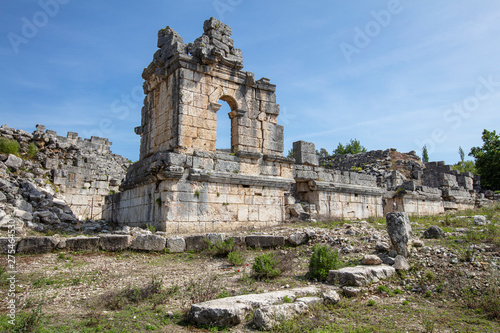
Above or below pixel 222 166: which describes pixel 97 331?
below

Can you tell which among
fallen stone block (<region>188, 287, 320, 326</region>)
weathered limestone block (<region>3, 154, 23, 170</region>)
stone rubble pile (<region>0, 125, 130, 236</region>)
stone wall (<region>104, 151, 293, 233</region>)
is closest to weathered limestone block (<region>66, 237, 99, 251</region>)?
stone wall (<region>104, 151, 293, 233</region>)

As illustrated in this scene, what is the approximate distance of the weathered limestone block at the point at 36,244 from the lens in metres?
6.88

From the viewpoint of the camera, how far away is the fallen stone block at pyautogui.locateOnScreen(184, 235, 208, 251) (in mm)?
8180

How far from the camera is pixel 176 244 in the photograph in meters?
8.03

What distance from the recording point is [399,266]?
6.33m

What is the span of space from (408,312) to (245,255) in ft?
12.8

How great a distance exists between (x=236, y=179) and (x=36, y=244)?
5468 mm

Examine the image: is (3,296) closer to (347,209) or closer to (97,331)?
(97,331)

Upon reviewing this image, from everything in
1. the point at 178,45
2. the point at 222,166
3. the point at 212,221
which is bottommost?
the point at 212,221

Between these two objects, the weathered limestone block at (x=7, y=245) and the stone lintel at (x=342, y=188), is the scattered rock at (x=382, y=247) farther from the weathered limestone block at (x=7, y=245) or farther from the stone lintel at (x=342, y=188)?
the weathered limestone block at (x=7, y=245)

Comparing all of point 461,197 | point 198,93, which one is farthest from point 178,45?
point 461,197

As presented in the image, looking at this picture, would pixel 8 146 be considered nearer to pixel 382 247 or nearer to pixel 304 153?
pixel 304 153

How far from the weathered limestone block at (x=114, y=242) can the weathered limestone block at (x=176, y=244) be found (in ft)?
2.92

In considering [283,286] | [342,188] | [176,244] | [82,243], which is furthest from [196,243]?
[342,188]
